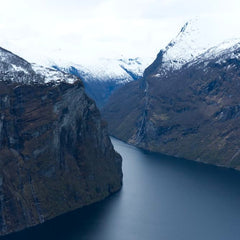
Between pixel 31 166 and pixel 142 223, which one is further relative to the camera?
pixel 31 166

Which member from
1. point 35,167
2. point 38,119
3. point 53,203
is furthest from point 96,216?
point 38,119

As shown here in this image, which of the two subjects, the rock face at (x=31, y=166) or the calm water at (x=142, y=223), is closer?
the calm water at (x=142, y=223)

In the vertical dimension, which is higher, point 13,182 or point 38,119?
point 38,119

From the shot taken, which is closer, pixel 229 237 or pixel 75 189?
pixel 229 237

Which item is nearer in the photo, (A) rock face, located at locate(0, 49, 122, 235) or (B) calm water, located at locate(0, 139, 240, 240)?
(B) calm water, located at locate(0, 139, 240, 240)

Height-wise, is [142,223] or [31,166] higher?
[31,166]

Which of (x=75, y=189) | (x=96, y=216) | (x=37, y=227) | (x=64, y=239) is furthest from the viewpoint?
(x=75, y=189)

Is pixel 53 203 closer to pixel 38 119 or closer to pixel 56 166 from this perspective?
pixel 56 166

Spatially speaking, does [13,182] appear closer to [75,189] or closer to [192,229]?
[75,189]

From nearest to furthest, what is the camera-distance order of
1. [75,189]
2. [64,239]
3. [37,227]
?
1. [64,239]
2. [37,227]
3. [75,189]
